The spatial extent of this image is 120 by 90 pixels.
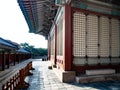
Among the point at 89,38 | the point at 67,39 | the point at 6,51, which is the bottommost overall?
the point at 6,51

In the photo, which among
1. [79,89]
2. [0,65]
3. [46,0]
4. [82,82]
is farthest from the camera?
[0,65]

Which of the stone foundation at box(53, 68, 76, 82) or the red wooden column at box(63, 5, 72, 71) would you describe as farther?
the red wooden column at box(63, 5, 72, 71)

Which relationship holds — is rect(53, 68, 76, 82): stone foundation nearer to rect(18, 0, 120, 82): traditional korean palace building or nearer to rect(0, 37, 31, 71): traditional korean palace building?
rect(18, 0, 120, 82): traditional korean palace building

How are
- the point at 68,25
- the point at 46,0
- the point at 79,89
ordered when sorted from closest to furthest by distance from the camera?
the point at 79,89, the point at 68,25, the point at 46,0

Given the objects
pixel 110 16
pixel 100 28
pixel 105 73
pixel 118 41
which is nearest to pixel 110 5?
pixel 110 16

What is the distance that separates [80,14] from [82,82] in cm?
463

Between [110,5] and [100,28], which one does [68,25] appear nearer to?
[100,28]

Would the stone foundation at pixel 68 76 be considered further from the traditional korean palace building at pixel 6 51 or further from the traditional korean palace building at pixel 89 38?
the traditional korean palace building at pixel 6 51

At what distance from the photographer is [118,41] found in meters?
12.5

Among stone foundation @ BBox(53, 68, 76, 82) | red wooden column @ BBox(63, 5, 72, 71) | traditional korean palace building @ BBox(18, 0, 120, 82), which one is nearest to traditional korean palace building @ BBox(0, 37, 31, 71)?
traditional korean palace building @ BBox(18, 0, 120, 82)

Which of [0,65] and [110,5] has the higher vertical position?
[110,5]

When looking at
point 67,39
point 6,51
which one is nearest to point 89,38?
point 67,39

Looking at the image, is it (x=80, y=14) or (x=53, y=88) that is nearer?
(x=53, y=88)

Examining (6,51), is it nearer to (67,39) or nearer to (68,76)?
(67,39)
